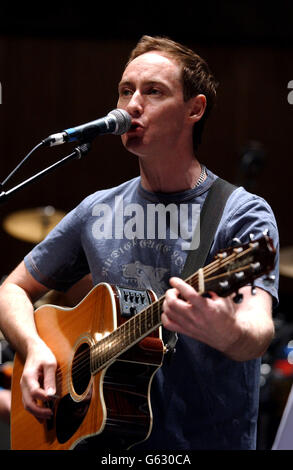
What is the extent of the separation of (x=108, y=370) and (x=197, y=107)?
0.93m

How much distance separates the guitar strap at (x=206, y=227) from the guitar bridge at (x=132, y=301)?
0.12 metres

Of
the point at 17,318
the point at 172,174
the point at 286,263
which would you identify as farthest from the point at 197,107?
the point at 286,263

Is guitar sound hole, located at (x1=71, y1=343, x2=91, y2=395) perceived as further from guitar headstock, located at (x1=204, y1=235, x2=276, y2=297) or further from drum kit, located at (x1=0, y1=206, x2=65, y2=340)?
drum kit, located at (x1=0, y1=206, x2=65, y2=340)

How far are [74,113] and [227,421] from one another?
4385 millimetres

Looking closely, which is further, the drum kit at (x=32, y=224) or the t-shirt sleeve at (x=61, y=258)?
the drum kit at (x=32, y=224)

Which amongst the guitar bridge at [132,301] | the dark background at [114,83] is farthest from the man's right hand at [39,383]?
the dark background at [114,83]

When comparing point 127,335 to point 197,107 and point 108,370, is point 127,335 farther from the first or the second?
point 197,107

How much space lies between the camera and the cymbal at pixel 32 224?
473cm

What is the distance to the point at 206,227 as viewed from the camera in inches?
79.8

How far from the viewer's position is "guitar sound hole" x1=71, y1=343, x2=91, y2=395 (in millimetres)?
2082

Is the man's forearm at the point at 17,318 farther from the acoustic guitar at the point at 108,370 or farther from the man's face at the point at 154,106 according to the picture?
the man's face at the point at 154,106

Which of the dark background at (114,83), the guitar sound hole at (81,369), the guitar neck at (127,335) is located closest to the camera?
the guitar neck at (127,335)

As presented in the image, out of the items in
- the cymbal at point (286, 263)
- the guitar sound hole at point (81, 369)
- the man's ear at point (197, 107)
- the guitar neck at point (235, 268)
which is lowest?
the cymbal at point (286, 263)

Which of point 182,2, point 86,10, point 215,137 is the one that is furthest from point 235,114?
point 86,10
